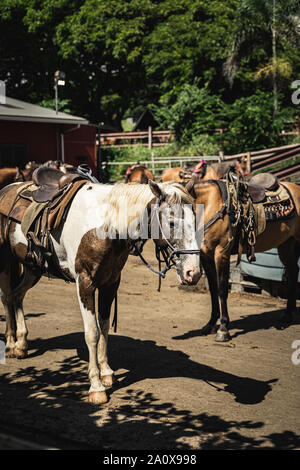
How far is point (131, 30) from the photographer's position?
118 ft

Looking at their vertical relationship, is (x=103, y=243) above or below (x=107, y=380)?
above

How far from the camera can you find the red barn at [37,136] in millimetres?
20922

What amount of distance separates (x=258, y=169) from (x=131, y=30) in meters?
21.7

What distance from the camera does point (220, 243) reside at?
7.80 meters

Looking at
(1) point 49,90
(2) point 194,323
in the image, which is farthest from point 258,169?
(1) point 49,90

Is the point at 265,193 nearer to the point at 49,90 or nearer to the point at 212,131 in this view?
the point at 212,131

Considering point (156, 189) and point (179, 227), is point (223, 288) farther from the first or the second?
point (156, 189)

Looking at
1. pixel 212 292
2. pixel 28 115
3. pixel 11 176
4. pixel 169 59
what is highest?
pixel 169 59

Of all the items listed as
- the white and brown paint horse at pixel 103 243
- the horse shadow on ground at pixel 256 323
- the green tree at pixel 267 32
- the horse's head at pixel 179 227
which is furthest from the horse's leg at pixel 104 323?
the green tree at pixel 267 32

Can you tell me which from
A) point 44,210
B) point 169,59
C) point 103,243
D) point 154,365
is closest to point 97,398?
point 154,365

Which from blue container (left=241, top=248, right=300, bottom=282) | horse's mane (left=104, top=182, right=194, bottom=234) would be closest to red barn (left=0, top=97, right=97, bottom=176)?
blue container (left=241, top=248, right=300, bottom=282)

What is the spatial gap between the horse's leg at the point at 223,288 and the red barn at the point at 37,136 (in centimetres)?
1415

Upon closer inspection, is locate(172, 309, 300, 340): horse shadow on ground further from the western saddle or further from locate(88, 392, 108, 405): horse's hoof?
the western saddle

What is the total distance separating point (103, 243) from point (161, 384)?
176cm
